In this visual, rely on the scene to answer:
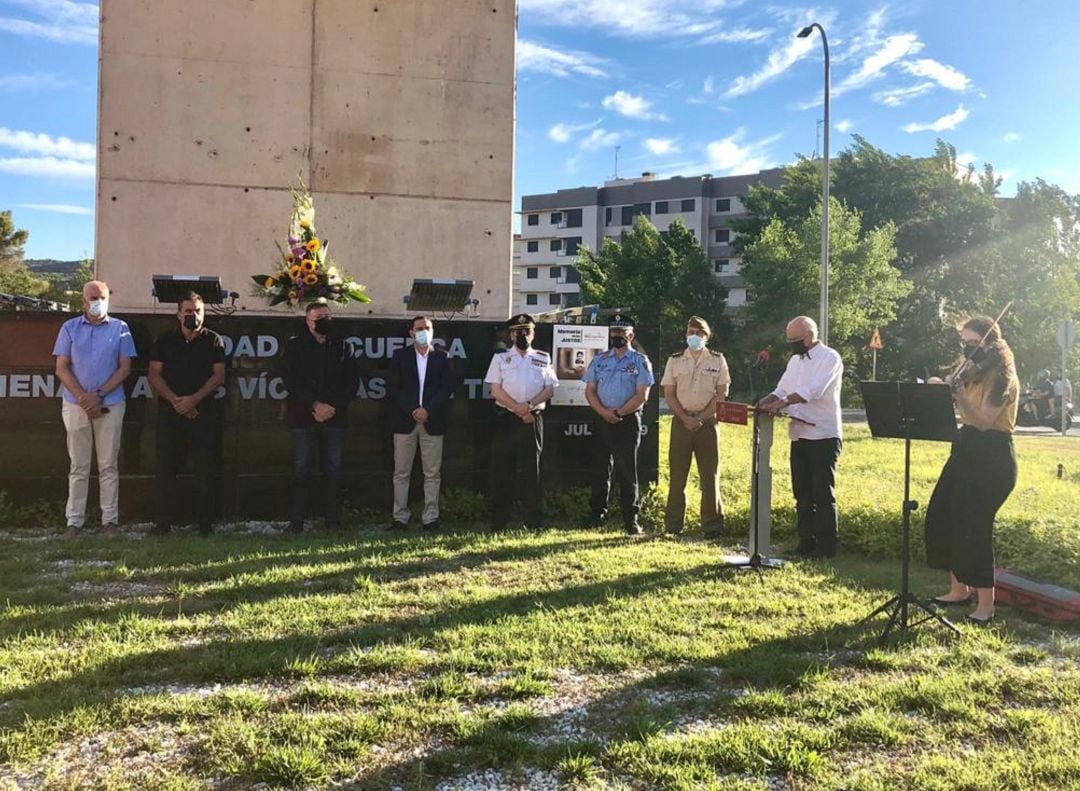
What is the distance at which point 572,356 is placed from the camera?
27.3ft

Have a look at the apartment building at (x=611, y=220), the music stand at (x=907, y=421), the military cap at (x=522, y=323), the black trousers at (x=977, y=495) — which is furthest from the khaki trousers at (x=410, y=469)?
the apartment building at (x=611, y=220)

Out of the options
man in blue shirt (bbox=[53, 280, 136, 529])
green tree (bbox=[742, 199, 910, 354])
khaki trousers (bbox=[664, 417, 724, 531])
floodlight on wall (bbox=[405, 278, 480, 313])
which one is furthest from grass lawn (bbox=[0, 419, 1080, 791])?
green tree (bbox=[742, 199, 910, 354])

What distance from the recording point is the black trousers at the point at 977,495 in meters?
4.82

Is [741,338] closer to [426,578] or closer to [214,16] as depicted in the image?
[214,16]

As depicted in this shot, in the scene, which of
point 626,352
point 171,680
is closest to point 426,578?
point 171,680

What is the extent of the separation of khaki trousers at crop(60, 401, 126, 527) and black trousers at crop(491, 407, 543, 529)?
10.7 ft

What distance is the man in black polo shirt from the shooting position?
6.95 m

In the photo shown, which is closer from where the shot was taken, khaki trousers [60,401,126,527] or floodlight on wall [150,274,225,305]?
khaki trousers [60,401,126,527]

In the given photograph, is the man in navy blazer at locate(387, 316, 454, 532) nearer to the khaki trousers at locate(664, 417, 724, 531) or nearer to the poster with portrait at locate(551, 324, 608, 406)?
the poster with portrait at locate(551, 324, 608, 406)

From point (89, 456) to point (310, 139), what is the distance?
447cm

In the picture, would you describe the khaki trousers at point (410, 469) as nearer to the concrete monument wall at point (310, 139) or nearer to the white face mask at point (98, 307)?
the white face mask at point (98, 307)

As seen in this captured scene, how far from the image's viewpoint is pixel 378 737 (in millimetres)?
3193

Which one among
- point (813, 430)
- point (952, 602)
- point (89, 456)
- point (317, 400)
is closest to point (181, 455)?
point (89, 456)

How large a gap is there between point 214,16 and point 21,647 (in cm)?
759
